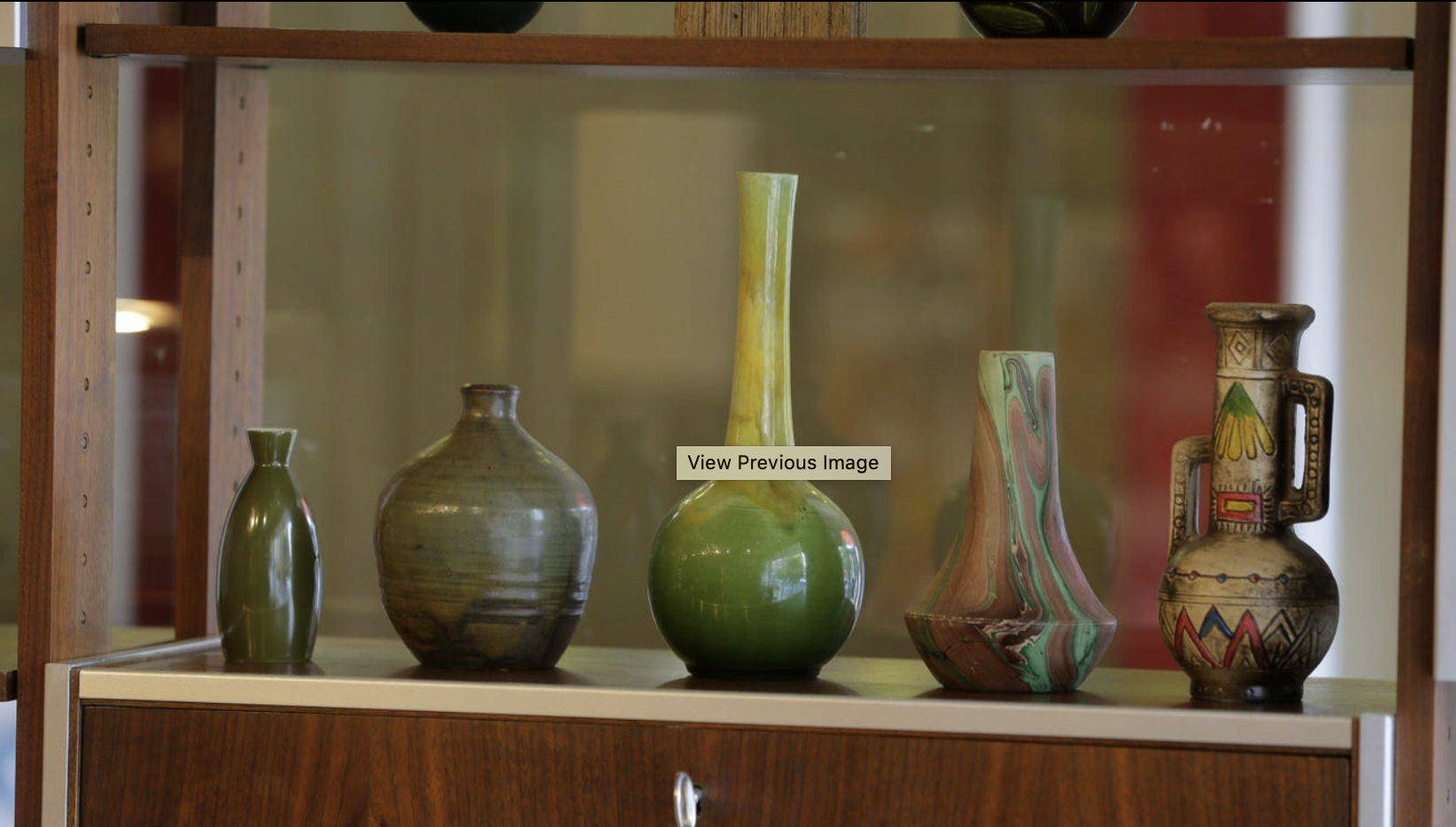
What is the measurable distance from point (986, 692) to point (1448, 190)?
465 mm

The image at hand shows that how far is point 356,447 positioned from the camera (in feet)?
6.41

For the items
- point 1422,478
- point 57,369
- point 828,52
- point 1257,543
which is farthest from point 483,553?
point 1422,478

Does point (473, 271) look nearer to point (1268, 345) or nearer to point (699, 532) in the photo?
point (699, 532)

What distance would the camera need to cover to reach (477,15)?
3.99ft

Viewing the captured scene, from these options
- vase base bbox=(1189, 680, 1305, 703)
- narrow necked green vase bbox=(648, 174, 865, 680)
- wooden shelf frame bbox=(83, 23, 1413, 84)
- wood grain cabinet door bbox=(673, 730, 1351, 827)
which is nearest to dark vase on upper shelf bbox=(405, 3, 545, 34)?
wooden shelf frame bbox=(83, 23, 1413, 84)

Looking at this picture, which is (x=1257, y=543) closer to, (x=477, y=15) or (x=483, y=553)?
(x=483, y=553)

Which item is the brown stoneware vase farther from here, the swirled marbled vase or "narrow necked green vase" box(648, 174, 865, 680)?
"narrow necked green vase" box(648, 174, 865, 680)

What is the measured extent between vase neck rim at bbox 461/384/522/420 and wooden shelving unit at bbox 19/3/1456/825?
210mm

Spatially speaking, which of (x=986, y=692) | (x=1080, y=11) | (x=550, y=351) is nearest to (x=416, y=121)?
(x=550, y=351)

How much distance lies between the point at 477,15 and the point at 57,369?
0.43 meters

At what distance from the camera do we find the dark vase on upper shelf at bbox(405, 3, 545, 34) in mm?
1213

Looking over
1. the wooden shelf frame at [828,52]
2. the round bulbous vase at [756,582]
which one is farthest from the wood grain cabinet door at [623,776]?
the wooden shelf frame at [828,52]

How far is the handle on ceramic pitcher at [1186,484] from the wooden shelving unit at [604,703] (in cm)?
12

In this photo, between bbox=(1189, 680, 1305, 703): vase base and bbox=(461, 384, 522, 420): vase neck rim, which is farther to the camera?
bbox=(461, 384, 522, 420): vase neck rim
